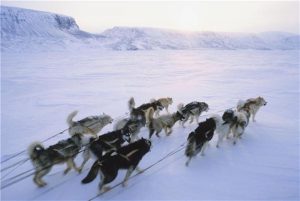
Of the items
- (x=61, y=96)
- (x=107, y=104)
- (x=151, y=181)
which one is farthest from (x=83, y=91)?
(x=151, y=181)

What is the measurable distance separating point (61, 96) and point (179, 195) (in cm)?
711

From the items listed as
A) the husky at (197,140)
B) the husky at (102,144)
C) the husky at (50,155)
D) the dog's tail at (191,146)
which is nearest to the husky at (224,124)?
the husky at (197,140)

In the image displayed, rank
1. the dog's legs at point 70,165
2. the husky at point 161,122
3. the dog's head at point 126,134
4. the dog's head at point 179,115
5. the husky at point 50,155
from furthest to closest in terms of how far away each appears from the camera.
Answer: the dog's head at point 179,115 → the husky at point 161,122 → the dog's head at point 126,134 → the dog's legs at point 70,165 → the husky at point 50,155

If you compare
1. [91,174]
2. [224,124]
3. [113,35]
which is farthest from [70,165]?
[113,35]

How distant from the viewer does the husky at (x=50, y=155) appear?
356 centimetres

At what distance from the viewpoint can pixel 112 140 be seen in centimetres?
416

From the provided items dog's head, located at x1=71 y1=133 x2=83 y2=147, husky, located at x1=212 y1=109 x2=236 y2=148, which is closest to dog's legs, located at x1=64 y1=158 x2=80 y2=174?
dog's head, located at x1=71 y1=133 x2=83 y2=147

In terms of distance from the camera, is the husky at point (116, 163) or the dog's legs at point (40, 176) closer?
the husky at point (116, 163)

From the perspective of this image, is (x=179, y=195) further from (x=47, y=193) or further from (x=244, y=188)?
(x=47, y=193)

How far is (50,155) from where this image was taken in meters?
3.65

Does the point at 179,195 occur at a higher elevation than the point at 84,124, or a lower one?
lower

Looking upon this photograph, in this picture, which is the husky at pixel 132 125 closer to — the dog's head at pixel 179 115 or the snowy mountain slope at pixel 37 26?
the dog's head at pixel 179 115

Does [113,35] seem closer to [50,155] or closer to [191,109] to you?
[191,109]

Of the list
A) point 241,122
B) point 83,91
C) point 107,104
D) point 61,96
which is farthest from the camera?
point 83,91
